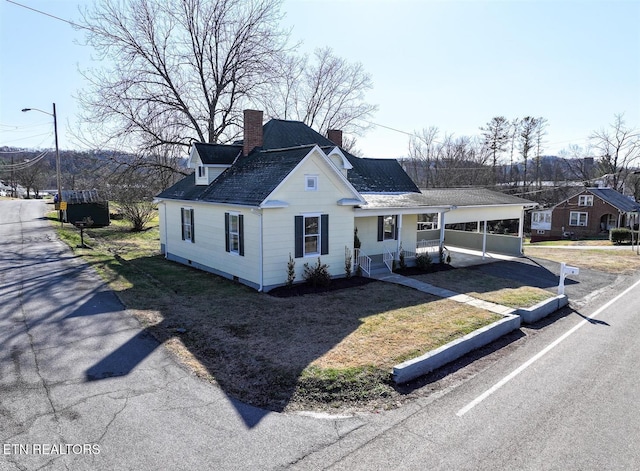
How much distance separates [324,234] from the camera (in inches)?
584

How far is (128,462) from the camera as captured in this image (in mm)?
4953

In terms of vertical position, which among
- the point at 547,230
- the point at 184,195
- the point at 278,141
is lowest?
the point at 547,230

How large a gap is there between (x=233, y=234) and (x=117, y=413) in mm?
9445

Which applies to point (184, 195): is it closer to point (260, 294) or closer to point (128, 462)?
point (260, 294)

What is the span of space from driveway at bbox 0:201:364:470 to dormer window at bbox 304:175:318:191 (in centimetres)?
683

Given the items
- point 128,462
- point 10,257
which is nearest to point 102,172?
point 10,257

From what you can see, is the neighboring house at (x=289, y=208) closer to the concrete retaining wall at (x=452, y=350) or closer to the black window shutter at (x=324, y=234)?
the black window shutter at (x=324, y=234)

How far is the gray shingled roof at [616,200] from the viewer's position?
148 feet

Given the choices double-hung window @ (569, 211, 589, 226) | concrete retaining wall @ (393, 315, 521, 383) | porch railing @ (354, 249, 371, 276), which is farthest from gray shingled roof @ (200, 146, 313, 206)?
double-hung window @ (569, 211, 589, 226)

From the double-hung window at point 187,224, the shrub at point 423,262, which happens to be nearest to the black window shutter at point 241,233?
the double-hung window at point 187,224

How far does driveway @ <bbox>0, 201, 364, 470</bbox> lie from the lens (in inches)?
200

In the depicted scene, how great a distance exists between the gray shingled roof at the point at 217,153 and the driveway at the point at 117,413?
9.53m

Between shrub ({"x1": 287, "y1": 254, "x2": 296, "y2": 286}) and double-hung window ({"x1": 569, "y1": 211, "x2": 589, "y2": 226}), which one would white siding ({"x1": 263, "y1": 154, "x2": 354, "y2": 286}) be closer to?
shrub ({"x1": 287, "y1": 254, "x2": 296, "y2": 286})

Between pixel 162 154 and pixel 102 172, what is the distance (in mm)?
4013
